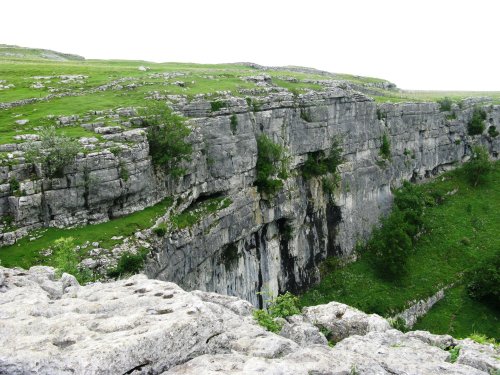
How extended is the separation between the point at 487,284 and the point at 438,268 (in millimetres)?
7048

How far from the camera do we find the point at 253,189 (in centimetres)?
4128

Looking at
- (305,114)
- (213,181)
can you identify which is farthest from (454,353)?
(305,114)

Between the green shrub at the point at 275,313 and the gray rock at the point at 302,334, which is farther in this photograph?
the green shrub at the point at 275,313

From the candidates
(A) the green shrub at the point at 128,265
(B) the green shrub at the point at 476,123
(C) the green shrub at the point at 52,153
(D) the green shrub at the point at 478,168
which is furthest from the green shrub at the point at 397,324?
(B) the green shrub at the point at 476,123

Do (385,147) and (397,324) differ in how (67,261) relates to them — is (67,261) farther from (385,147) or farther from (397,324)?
(385,147)

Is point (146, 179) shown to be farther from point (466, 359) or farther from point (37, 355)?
point (466, 359)

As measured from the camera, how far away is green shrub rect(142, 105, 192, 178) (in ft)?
104

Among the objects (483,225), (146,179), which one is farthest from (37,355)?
(483,225)

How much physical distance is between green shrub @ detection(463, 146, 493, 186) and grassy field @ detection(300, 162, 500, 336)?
10.8 feet

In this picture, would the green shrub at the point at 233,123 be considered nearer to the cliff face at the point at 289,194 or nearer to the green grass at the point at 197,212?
the cliff face at the point at 289,194

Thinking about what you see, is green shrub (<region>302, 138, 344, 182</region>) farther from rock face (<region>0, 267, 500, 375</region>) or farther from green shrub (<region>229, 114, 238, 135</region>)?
rock face (<region>0, 267, 500, 375</region>)

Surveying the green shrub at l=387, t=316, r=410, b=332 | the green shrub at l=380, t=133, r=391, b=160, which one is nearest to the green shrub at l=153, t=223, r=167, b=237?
the green shrub at l=387, t=316, r=410, b=332

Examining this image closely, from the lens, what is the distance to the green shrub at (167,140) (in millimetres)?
31719

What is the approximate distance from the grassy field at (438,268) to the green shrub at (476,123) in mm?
14547
